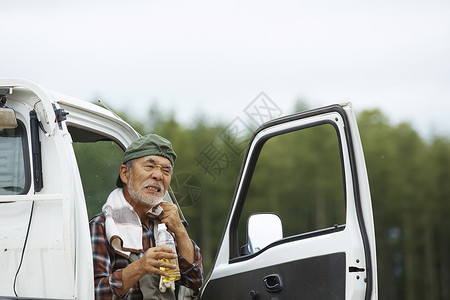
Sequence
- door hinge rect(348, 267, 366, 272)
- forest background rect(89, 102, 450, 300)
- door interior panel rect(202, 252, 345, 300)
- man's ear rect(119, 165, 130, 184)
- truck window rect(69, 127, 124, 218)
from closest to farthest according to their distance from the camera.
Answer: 1. door hinge rect(348, 267, 366, 272)
2. door interior panel rect(202, 252, 345, 300)
3. man's ear rect(119, 165, 130, 184)
4. truck window rect(69, 127, 124, 218)
5. forest background rect(89, 102, 450, 300)

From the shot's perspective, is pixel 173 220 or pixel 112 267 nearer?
pixel 112 267

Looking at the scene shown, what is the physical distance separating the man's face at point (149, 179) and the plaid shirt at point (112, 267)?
21 centimetres

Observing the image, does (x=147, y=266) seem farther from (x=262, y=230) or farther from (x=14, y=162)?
(x=14, y=162)

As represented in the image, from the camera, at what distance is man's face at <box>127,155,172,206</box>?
3.89m

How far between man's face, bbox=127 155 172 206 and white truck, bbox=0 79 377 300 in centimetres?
44

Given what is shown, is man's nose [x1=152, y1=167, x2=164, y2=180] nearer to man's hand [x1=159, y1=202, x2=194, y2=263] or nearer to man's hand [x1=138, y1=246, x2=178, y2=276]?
man's hand [x1=159, y1=202, x2=194, y2=263]

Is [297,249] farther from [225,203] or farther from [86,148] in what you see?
[225,203]

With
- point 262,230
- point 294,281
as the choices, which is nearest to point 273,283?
point 294,281

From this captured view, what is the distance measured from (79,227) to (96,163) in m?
1.32

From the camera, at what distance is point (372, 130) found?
3591 cm

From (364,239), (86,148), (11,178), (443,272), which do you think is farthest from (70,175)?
(443,272)

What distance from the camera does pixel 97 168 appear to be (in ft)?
15.0

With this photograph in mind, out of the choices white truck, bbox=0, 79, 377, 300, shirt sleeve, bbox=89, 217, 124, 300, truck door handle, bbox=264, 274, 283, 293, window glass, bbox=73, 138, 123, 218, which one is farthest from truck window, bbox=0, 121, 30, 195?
truck door handle, bbox=264, 274, 283, 293

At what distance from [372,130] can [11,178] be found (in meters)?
33.6
